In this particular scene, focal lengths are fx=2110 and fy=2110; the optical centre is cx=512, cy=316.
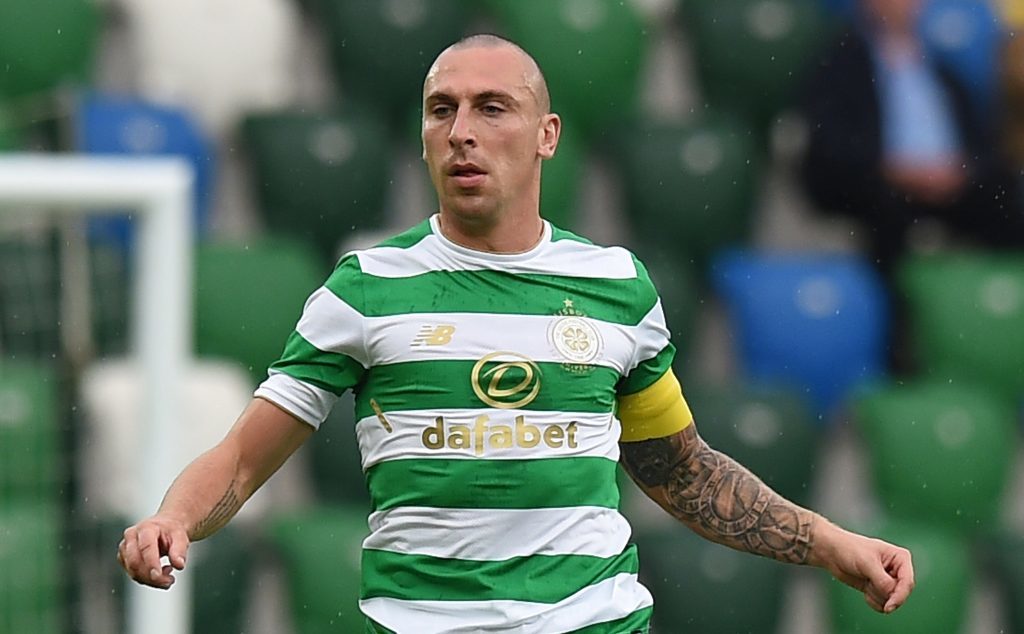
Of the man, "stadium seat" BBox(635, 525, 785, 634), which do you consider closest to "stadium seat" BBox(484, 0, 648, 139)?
"stadium seat" BBox(635, 525, 785, 634)

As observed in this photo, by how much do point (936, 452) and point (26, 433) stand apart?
9.73ft

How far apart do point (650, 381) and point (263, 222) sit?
3.56 metres

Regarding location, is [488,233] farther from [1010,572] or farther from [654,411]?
[1010,572]

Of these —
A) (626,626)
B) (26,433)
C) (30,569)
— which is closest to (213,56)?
(26,433)

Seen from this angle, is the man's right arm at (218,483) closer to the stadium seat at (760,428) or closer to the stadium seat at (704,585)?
the stadium seat at (704,585)

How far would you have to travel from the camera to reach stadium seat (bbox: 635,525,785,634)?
636 cm

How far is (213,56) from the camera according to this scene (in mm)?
6773

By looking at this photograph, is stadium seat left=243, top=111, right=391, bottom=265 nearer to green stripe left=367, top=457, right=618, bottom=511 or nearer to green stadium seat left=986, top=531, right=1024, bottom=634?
green stadium seat left=986, top=531, right=1024, bottom=634

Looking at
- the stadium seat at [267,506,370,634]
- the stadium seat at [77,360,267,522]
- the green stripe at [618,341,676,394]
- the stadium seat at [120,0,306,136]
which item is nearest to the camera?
the green stripe at [618,341,676,394]

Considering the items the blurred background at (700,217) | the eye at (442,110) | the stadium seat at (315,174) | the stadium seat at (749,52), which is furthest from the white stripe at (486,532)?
the stadium seat at (749,52)

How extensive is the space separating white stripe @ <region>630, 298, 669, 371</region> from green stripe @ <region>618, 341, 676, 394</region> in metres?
0.01

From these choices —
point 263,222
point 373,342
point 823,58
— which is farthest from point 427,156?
point 823,58

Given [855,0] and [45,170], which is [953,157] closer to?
[855,0]

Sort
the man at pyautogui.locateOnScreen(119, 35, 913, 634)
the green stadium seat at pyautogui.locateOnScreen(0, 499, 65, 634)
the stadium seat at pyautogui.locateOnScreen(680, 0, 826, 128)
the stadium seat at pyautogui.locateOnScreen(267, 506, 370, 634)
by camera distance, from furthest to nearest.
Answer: the stadium seat at pyautogui.locateOnScreen(680, 0, 826, 128) < the stadium seat at pyautogui.locateOnScreen(267, 506, 370, 634) < the green stadium seat at pyautogui.locateOnScreen(0, 499, 65, 634) < the man at pyautogui.locateOnScreen(119, 35, 913, 634)
